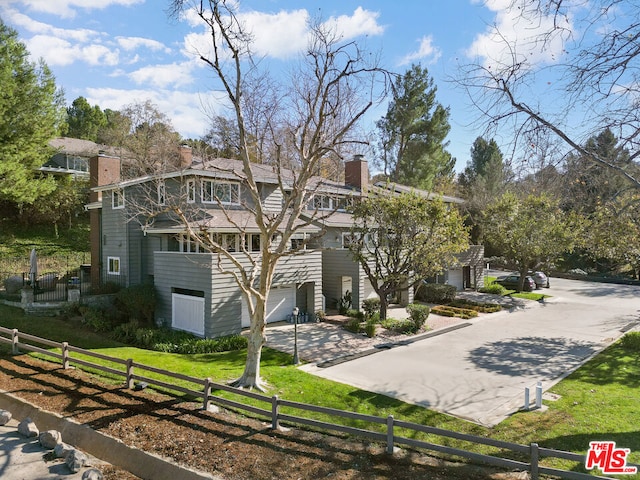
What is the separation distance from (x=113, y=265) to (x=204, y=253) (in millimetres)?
7866

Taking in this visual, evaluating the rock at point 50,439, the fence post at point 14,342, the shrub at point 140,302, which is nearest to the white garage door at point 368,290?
the shrub at point 140,302

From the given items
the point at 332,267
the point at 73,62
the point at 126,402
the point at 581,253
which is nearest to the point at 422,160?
the point at 581,253

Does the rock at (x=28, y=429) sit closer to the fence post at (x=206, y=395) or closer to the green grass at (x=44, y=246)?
the fence post at (x=206, y=395)

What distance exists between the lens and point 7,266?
27.5 metres

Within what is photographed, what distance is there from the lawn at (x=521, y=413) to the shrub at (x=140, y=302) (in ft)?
6.86

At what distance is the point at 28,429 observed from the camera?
9555 mm

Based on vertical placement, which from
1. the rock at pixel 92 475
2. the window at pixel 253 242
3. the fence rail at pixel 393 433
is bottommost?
the rock at pixel 92 475

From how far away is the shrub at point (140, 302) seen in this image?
62.9 ft

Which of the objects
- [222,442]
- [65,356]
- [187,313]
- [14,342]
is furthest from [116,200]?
[222,442]

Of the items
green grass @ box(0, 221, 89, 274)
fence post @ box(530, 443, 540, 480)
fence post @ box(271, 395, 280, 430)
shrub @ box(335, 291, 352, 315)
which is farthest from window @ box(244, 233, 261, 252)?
green grass @ box(0, 221, 89, 274)

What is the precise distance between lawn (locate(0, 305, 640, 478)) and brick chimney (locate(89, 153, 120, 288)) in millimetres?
6395

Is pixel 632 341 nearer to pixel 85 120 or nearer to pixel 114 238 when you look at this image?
pixel 114 238

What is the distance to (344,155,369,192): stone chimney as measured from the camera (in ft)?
89.9

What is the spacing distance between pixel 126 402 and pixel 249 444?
404cm
